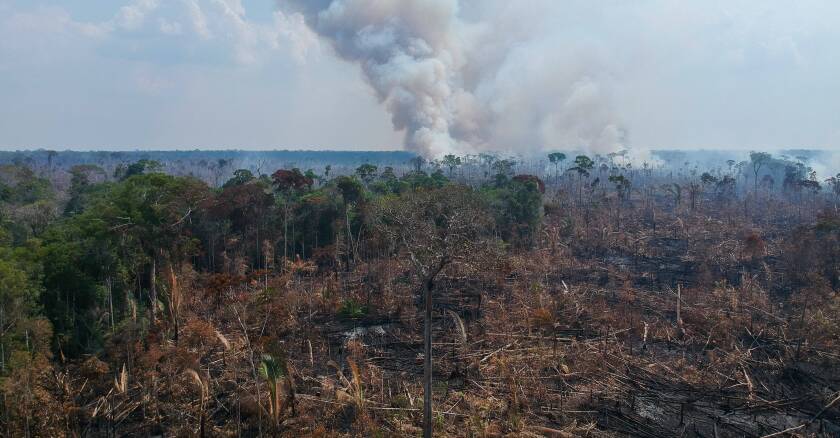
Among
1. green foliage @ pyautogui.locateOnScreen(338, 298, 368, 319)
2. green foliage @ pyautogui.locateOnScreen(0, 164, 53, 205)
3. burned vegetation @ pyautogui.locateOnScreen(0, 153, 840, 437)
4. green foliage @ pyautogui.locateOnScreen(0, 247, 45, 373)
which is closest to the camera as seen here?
green foliage @ pyautogui.locateOnScreen(0, 247, 45, 373)

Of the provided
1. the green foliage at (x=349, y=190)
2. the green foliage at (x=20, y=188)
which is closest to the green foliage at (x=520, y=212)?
the green foliage at (x=349, y=190)

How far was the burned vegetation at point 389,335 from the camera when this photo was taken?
10633 millimetres

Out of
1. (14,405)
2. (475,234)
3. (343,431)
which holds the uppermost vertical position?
(475,234)

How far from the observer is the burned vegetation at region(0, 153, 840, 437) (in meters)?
10.6

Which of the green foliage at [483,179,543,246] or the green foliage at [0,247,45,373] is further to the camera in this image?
the green foliage at [483,179,543,246]

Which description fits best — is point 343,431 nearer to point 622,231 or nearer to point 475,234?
point 475,234

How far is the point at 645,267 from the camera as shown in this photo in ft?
86.2

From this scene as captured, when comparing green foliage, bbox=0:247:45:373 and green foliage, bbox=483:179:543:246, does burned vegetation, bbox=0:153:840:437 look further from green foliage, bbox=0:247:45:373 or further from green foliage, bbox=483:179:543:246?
green foliage, bbox=483:179:543:246

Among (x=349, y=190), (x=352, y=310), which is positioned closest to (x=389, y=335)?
(x=352, y=310)

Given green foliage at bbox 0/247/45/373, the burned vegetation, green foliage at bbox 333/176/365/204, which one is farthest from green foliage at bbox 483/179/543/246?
green foliage at bbox 0/247/45/373

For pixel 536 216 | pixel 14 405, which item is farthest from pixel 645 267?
pixel 14 405

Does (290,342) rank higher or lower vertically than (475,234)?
lower

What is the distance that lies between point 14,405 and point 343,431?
5545mm

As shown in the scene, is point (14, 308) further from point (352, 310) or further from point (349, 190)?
point (349, 190)
